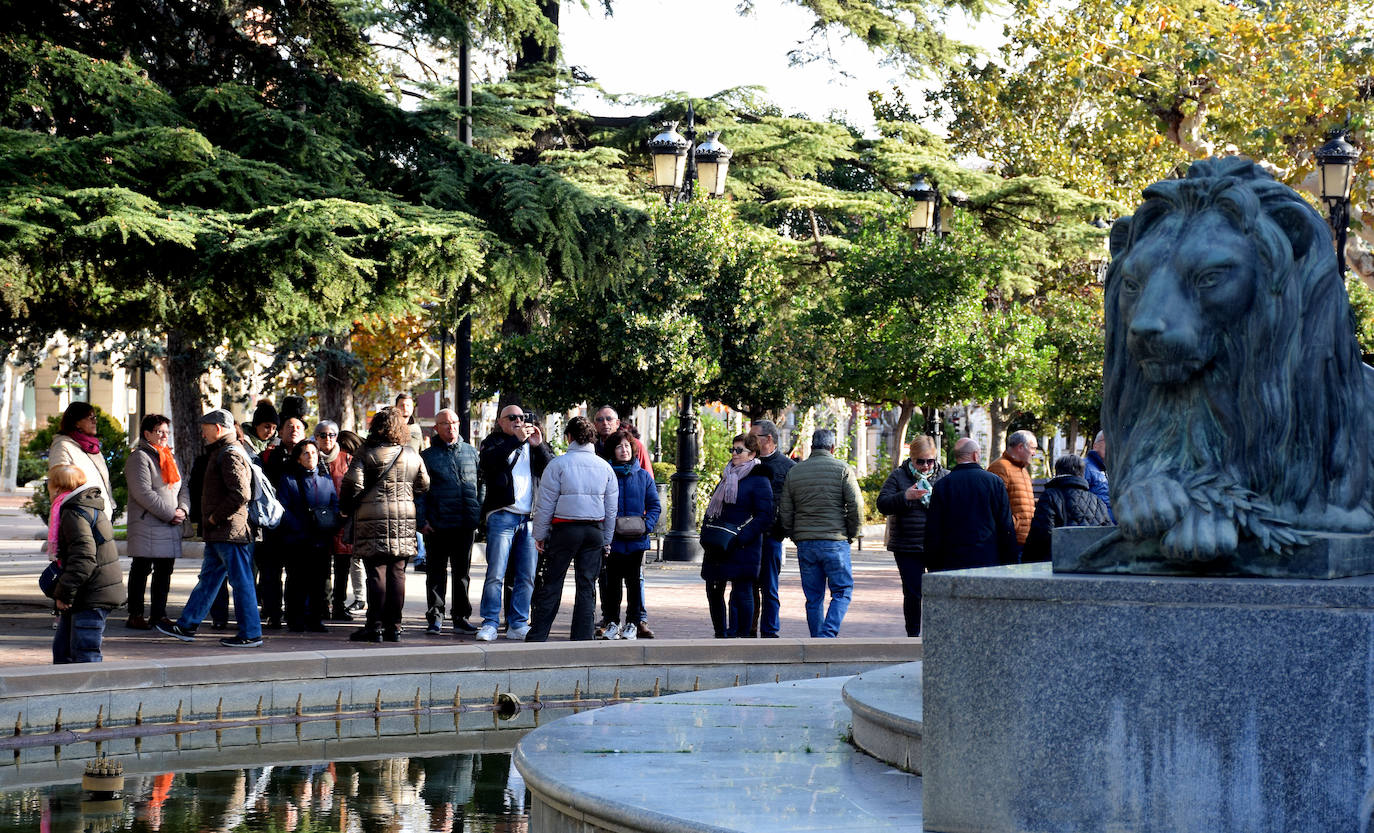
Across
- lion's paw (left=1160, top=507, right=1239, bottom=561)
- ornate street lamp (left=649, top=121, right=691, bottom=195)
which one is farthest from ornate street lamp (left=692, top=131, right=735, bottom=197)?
lion's paw (left=1160, top=507, right=1239, bottom=561)

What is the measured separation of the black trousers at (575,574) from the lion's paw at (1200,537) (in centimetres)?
731

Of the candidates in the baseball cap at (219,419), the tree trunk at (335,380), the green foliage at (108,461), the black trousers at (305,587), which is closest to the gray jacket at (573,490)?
the black trousers at (305,587)

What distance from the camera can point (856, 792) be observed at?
5.79 meters

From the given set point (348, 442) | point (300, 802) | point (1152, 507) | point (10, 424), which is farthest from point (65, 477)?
point (10, 424)

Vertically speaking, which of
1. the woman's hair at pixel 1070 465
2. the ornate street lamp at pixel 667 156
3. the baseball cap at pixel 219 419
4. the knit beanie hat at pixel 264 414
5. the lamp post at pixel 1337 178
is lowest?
the woman's hair at pixel 1070 465

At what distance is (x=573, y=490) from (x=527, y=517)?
1.23 m

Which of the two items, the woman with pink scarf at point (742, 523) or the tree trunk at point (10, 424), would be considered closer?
the woman with pink scarf at point (742, 523)

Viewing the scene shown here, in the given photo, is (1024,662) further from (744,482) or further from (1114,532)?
(744,482)

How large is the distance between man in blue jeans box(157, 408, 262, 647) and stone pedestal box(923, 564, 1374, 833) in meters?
8.00

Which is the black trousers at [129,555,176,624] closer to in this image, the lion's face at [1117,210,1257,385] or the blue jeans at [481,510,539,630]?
the blue jeans at [481,510,539,630]

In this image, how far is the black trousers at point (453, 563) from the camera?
12930 millimetres

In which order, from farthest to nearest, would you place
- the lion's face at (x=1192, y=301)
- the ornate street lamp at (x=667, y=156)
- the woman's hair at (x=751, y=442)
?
the ornate street lamp at (x=667, y=156), the woman's hair at (x=751, y=442), the lion's face at (x=1192, y=301)

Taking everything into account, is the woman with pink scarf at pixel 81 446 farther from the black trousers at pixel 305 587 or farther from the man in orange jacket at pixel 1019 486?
the man in orange jacket at pixel 1019 486

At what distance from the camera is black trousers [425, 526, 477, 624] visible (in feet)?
42.4
